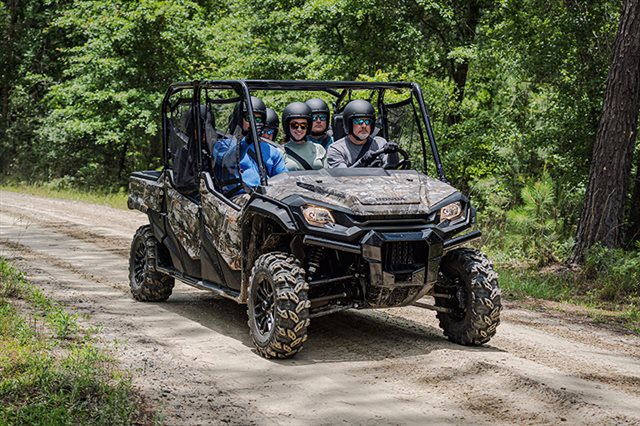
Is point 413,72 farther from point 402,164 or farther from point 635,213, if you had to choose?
point 402,164

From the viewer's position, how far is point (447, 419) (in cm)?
540

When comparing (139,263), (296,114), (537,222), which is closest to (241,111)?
(296,114)

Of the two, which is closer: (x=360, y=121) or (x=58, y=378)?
(x=58, y=378)

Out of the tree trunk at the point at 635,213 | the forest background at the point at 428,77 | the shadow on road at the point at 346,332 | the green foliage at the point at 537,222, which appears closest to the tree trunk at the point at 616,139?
the forest background at the point at 428,77

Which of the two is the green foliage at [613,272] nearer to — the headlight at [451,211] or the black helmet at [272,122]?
the headlight at [451,211]

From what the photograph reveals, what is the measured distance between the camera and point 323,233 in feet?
21.8

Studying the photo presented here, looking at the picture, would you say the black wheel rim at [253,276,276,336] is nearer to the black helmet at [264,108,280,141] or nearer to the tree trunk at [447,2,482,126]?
the black helmet at [264,108,280,141]

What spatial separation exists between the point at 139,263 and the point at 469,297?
4.16m

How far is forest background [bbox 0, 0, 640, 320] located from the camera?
13.1 meters

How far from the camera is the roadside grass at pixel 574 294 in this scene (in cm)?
955

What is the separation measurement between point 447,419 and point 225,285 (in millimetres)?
3130

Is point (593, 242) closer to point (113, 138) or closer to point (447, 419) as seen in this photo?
point (447, 419)

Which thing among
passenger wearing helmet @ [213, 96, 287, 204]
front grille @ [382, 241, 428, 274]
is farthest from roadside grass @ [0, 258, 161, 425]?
front grille @ [382, 241, 428, 274]

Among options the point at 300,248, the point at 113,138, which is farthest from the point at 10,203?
the point at 300,248
